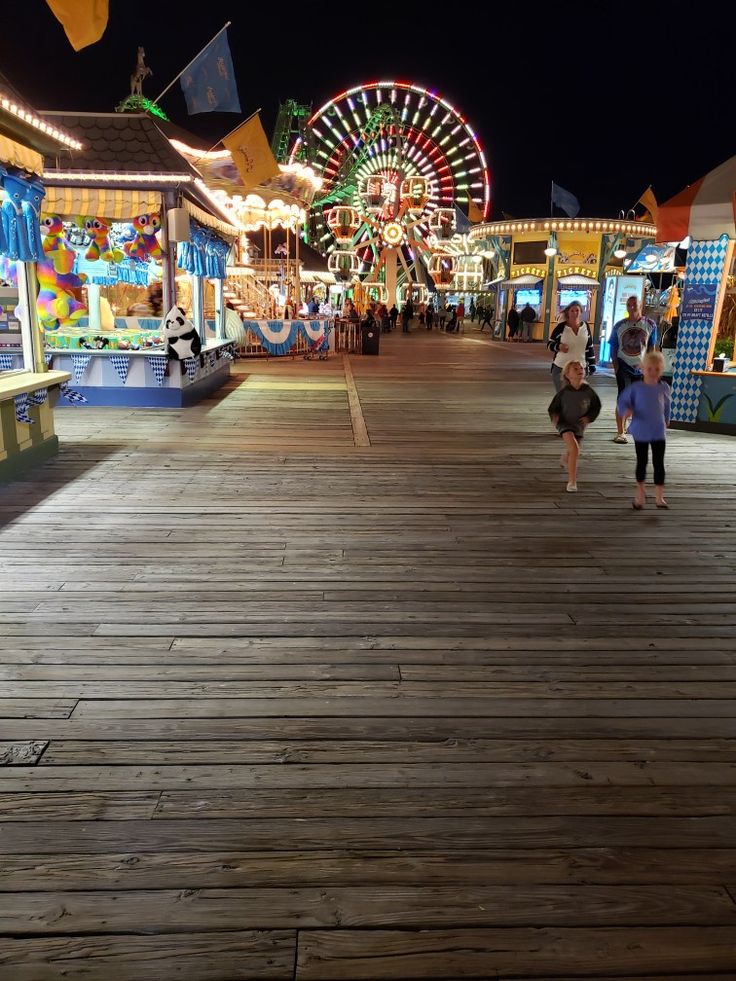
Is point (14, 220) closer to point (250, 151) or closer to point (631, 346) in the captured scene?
point (631, 346)

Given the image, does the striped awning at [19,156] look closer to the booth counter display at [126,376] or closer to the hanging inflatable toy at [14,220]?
the hanging inflatable toy at [14,220]

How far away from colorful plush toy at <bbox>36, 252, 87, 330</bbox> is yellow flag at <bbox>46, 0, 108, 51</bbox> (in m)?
4.88

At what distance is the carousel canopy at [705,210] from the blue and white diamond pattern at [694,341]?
0.51 ft

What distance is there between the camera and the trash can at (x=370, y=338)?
2134cm

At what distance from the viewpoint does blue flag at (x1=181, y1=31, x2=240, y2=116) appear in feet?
41.4

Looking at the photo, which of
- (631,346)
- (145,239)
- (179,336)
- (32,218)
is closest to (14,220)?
(32,218)

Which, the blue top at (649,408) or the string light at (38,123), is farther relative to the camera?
the string light at (38,123)

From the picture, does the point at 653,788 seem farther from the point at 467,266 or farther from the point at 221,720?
the point at 467,266

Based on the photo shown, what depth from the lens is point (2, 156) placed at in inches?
258

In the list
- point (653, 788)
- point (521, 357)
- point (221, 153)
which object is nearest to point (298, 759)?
point (653, 788)

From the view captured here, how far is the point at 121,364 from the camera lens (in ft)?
35.3

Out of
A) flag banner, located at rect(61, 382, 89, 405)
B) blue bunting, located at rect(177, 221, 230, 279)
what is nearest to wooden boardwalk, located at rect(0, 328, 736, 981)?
flag banner, located at rect(61, 382, 89, 405)

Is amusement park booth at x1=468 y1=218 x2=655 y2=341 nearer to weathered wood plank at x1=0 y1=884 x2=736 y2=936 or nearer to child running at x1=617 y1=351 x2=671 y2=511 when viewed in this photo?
child running at x1=617 y1=351 x2=671 y2=511

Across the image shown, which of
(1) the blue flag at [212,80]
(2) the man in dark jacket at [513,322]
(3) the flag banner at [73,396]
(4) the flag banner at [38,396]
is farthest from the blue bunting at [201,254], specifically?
(2) the man in dark jacket at [513,322]
